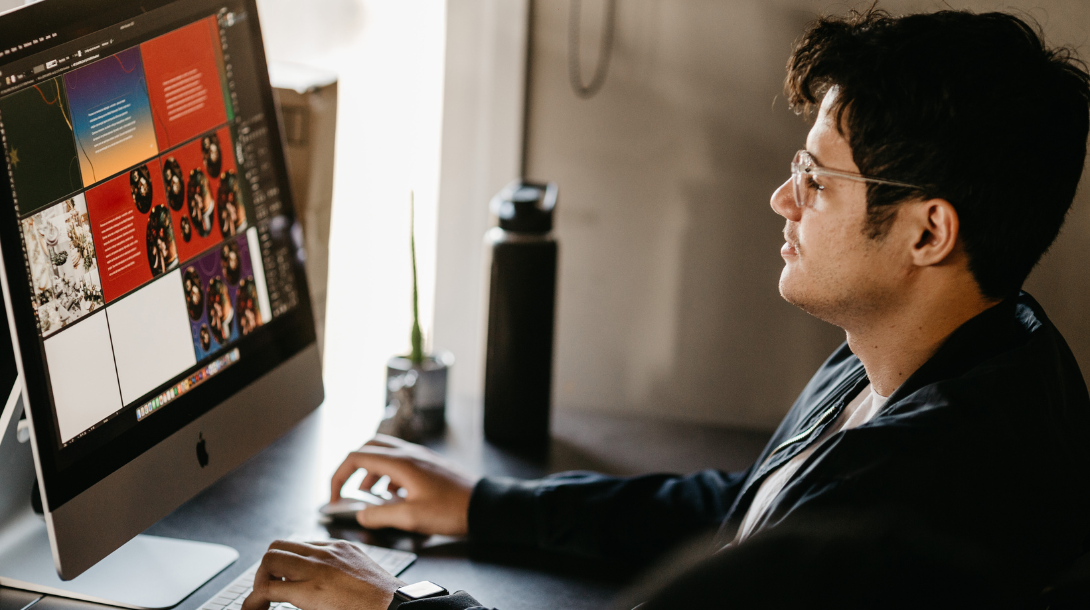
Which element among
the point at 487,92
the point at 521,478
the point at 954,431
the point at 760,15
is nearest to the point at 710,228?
the point at 760,15

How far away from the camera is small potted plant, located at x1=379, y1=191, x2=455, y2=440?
4.75 ft

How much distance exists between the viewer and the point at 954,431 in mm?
792

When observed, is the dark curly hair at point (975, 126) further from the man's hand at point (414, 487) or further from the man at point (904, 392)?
the man's hand at point (414, 487)

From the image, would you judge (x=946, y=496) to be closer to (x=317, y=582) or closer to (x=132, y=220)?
(x=317, y=582)

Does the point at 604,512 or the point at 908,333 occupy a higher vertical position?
the point at 908,333

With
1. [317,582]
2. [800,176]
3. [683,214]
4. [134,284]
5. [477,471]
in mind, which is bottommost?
[477,471]

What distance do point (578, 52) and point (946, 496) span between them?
1.18 metres

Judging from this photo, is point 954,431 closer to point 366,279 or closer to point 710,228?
point 710,228

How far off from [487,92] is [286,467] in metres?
0.83

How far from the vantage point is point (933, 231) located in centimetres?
92

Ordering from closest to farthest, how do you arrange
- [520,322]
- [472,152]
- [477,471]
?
[477,471], [520,322], [472,152]

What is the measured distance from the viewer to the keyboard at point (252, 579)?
3.04ft

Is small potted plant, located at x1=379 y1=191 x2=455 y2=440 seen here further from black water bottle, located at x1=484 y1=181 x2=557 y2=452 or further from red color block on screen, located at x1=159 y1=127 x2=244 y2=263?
red color block on screen, located at x1=159 y1=127 x2=244 y2=263

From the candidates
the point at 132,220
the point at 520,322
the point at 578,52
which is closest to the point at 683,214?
the point at 578,52
